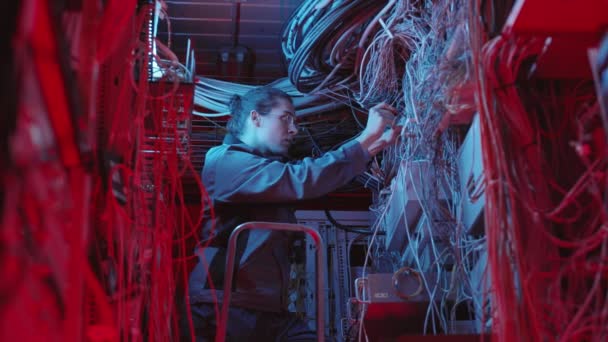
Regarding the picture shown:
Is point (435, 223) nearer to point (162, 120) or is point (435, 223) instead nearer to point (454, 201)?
point (454, 201)

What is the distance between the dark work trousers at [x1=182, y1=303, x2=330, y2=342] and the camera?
9.31 ft

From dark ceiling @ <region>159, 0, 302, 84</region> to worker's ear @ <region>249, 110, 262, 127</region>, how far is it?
1.51 feet

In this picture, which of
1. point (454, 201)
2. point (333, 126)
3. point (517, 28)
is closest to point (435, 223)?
point (454, 201)

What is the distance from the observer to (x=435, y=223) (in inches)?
107

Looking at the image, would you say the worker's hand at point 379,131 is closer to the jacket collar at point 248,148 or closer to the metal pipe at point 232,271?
the jacket collar at point 248,148

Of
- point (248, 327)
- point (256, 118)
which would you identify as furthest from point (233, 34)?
point (248, 327)

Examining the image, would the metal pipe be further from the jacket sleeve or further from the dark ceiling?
the dark ceiling

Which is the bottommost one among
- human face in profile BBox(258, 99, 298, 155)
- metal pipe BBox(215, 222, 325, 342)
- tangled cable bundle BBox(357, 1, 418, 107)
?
metal pipe BBox(215, 222, 325, 342)

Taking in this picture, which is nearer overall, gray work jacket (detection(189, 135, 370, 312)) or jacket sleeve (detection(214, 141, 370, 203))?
gray work jacket (detection(189, 135, 370, 312))

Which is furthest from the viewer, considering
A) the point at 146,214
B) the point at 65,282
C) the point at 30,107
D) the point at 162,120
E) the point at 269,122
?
the point at 269,122

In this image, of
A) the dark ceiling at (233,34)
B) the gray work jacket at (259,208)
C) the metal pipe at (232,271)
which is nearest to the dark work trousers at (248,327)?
the gray work jacket at (259,208)

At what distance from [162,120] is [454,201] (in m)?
1.12

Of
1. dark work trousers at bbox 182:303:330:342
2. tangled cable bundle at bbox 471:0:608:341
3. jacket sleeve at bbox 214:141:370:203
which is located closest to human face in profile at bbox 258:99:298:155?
jacket sleeve at bbox 214:141:370:203

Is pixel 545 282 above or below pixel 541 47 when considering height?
below
